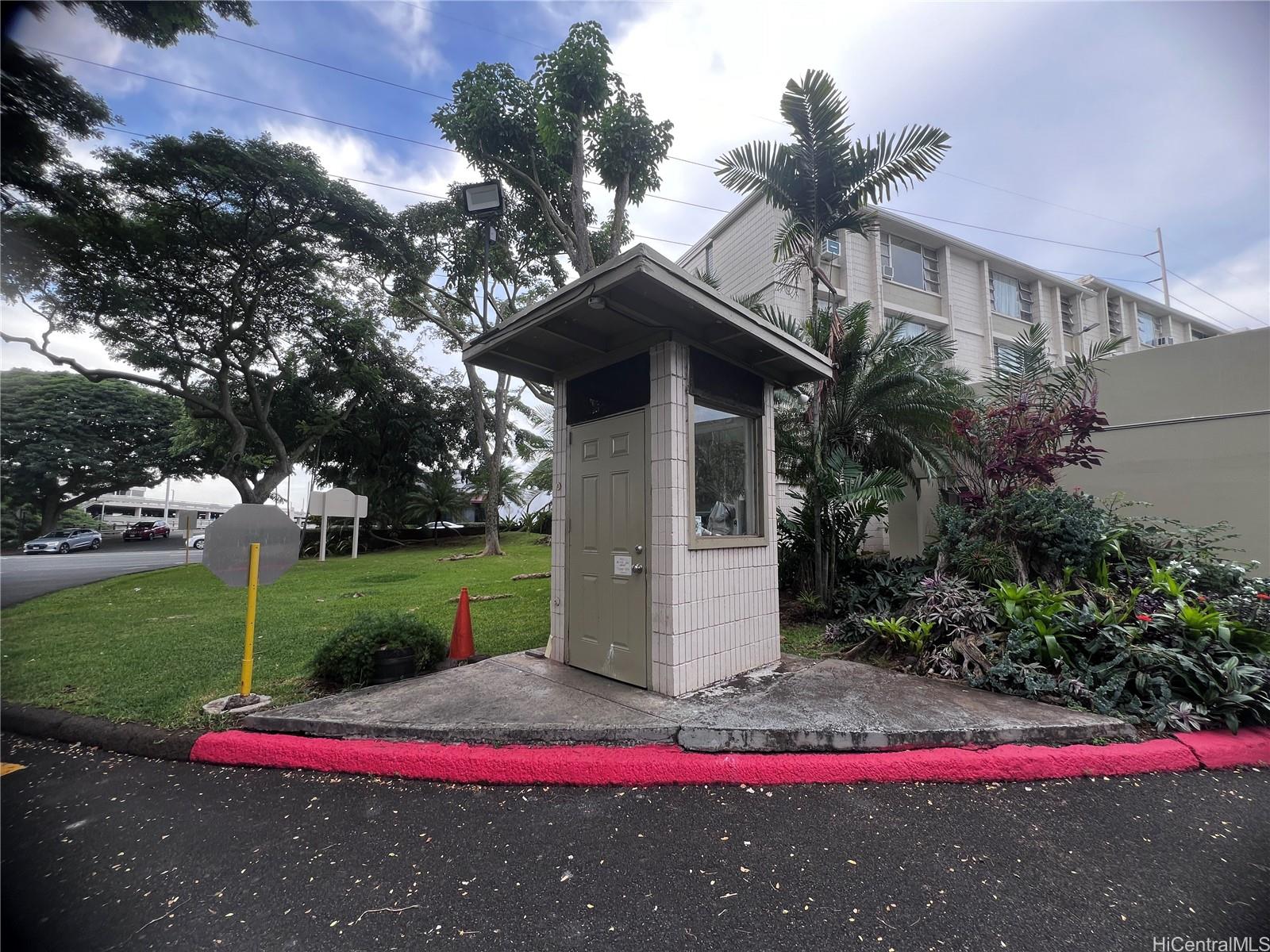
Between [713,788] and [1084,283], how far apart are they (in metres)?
24.7

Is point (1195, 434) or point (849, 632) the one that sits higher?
point (1195, 434)

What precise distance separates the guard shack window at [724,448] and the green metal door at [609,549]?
19.3 inches

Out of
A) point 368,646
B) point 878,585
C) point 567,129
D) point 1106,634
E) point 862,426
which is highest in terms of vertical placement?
point 567,129

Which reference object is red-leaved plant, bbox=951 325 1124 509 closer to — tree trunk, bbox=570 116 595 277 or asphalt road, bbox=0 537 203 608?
tree trunk, bbox=570 116 595 277

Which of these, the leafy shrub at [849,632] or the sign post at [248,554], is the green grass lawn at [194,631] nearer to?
the sign post at [248,554]

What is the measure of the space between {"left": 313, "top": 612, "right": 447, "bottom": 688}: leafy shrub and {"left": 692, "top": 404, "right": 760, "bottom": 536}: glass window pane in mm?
2784

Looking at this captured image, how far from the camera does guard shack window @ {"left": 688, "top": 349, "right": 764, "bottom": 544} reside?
4.22 meters

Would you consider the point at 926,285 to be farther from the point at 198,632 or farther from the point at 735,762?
the point at 198,632

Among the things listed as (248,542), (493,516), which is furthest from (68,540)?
(248,542)

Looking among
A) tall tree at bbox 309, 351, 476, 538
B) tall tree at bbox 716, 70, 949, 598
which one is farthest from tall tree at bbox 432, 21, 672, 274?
tall tree at bbox 309, 351, 476, 538

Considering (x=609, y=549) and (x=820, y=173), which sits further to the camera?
(x=820, y=173)

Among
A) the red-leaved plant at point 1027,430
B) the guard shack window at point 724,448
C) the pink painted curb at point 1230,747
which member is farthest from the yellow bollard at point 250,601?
the red-leaved plant at point 1027,430

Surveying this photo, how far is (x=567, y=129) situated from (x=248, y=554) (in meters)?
8.08

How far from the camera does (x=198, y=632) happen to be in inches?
260
